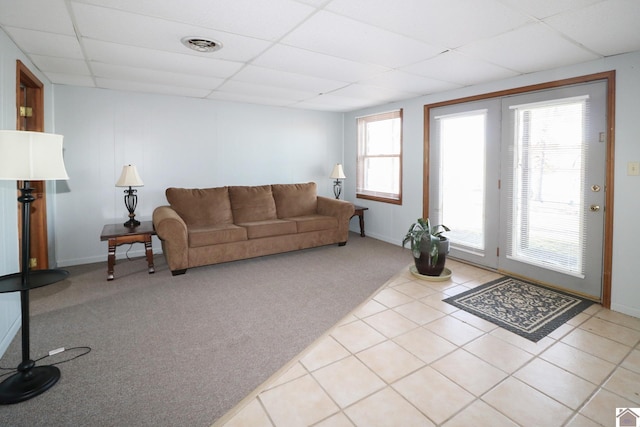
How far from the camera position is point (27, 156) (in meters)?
1.83

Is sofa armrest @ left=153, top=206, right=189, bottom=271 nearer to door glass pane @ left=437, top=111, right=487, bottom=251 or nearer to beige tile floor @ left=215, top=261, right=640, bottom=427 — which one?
beige tile floor @ left=215, top=261, right=640, bottom=427

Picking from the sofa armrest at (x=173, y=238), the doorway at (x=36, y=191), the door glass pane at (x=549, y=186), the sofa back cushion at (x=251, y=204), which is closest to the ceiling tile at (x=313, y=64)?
the door glass pane at (x=549, y=186)

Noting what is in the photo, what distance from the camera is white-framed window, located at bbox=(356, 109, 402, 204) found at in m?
5.38

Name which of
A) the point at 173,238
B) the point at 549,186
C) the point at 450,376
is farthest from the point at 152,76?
the point at 549,186

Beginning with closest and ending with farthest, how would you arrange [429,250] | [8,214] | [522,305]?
[8,214] < [522,305] < [429,250]

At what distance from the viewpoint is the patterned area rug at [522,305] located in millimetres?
2746

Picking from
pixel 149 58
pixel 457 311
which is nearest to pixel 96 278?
pixel 149 58

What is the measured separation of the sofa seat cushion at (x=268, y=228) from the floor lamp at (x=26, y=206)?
2.51 meters

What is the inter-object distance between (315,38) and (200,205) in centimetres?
283

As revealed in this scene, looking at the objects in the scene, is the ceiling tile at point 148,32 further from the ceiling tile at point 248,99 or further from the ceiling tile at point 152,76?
the ceiling tile at point 248,99

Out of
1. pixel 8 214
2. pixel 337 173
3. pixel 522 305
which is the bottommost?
pixel 522 305

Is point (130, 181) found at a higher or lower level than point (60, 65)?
lower

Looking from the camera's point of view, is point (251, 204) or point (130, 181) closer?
point (130, 181)

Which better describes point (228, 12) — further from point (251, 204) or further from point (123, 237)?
point (251, 204)
